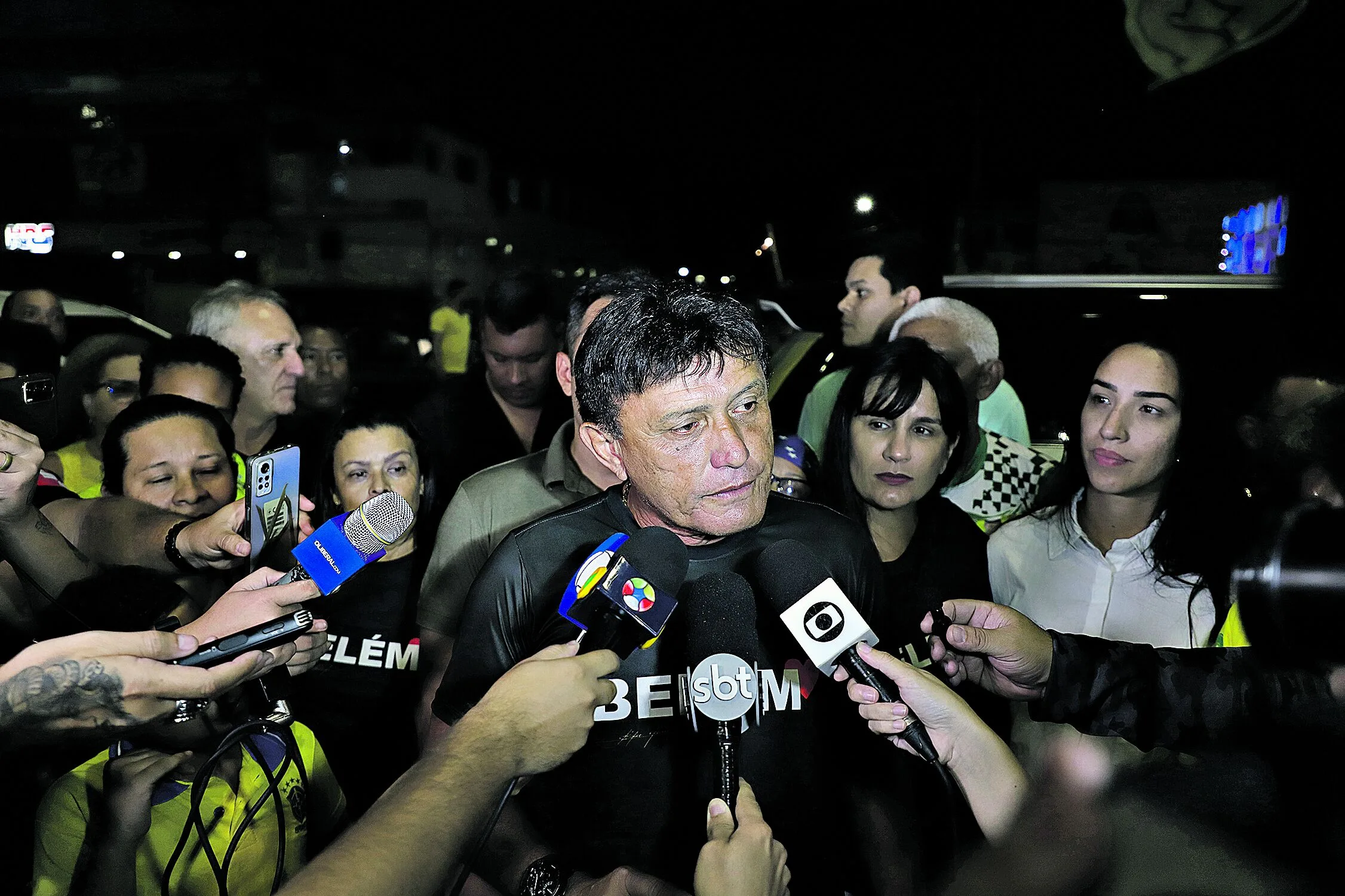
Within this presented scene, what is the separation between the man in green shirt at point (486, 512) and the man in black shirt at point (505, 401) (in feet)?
3.44

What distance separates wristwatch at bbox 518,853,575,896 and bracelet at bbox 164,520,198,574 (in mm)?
1134

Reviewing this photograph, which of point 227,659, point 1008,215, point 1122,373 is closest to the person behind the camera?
point 227,659

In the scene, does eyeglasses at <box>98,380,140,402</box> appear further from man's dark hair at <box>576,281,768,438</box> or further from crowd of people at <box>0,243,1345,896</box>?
man's dark hair at <box>576,281,768,438</box>

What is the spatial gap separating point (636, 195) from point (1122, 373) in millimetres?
5935

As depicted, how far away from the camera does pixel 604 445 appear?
168 centimetres

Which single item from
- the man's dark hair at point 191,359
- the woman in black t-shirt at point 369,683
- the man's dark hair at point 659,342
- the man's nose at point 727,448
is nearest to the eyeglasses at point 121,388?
the man's dark hair at point 191,359

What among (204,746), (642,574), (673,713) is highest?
(642,574)

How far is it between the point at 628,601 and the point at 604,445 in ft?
→ 1.71

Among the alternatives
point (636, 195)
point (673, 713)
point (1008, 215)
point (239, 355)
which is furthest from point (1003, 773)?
point (636, 195)

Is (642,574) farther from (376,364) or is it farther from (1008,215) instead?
(376,364)

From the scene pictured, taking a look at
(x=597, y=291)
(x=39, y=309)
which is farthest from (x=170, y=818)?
(x=39, y=309)

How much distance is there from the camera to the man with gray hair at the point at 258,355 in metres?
3.48

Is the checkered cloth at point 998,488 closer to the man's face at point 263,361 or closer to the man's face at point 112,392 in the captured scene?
the man's face at point 263,361

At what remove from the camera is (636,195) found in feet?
25.2
